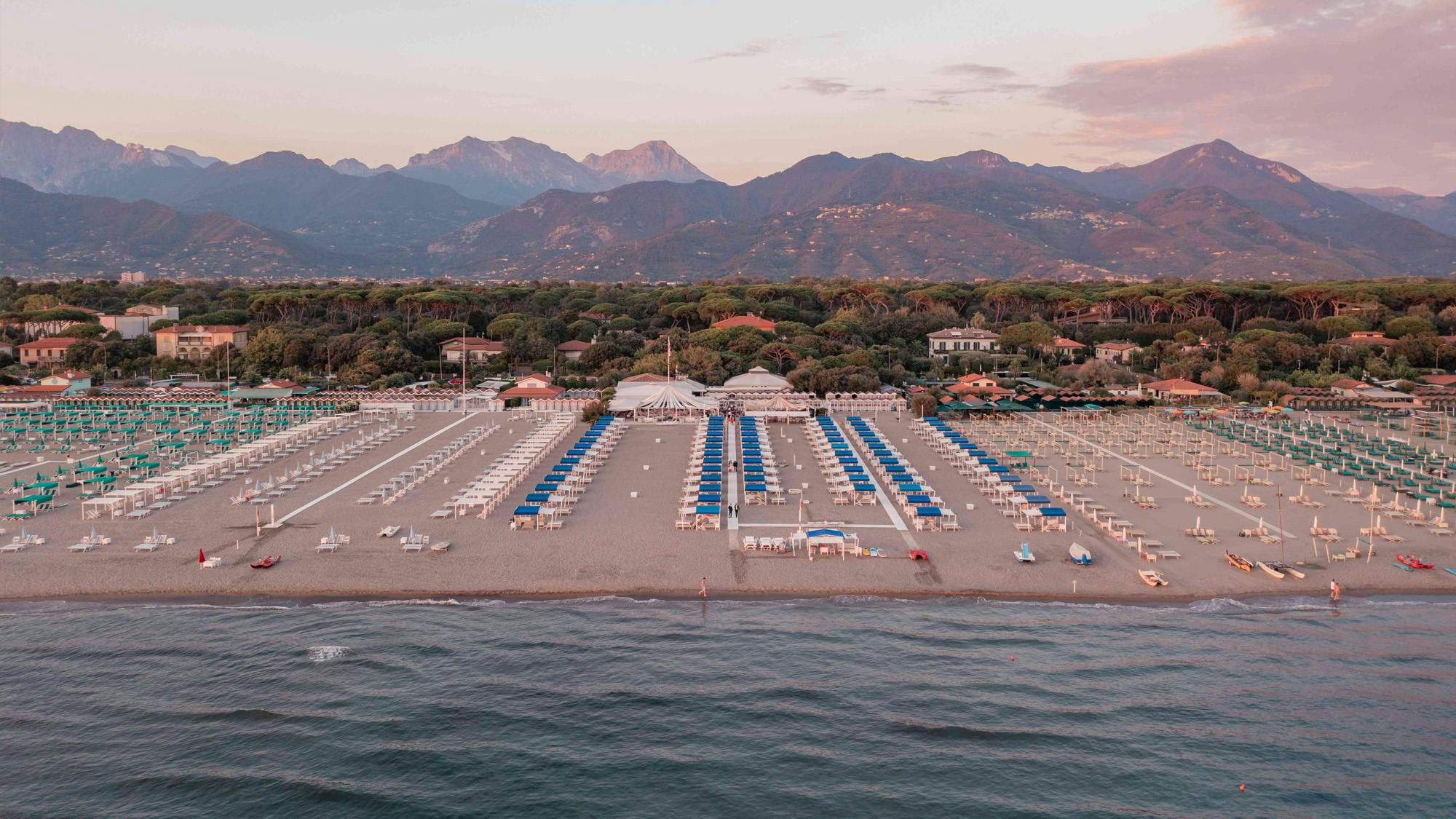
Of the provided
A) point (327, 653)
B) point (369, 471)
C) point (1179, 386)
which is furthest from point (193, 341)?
point (1179, 386)

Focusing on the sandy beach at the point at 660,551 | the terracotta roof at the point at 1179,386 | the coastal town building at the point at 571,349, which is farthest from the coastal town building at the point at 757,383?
the terracotta roof at the point at 1179,386

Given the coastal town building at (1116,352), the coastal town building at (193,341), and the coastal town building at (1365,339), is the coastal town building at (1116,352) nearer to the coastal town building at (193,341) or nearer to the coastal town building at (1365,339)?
the coastal town building at (1365,339)

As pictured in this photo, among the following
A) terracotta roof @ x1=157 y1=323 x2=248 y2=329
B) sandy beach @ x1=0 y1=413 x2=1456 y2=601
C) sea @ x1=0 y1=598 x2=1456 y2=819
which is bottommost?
sea @ x1=0 y1=598 x2=1456 y2=819

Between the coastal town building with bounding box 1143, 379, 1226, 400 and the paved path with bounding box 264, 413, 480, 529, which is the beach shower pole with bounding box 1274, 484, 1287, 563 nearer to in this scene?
the coastal town building with bounding box 1143, 379, 1226, 400

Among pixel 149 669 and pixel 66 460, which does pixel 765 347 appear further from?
pixel 149 669

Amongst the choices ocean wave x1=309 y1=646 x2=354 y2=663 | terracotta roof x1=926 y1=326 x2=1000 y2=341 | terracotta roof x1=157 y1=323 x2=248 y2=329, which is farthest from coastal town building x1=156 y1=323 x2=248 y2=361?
ocean wave x1=309 y1=646 x2=354 y2=663

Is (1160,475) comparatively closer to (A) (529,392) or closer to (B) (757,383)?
(B) (757,383)
